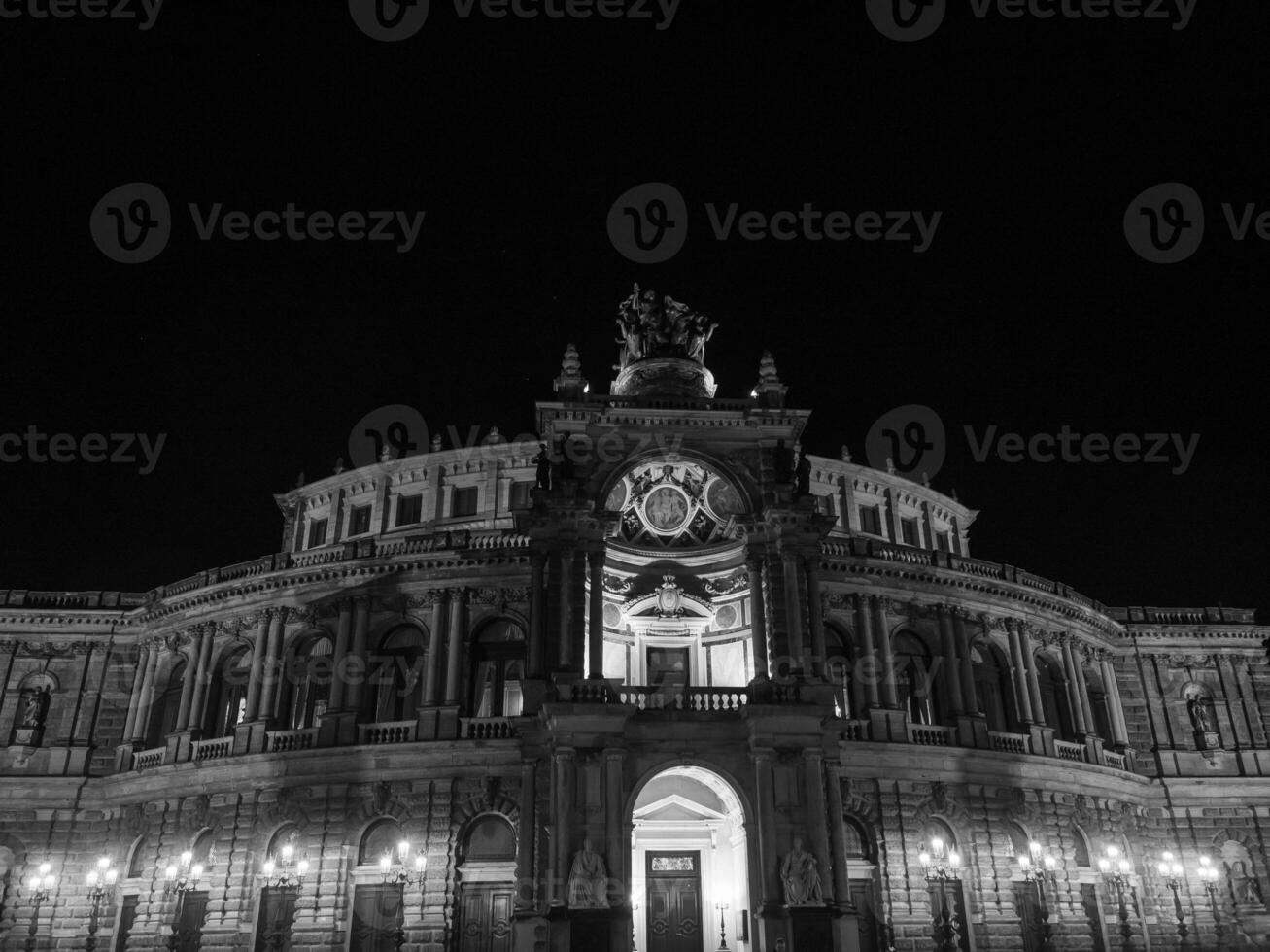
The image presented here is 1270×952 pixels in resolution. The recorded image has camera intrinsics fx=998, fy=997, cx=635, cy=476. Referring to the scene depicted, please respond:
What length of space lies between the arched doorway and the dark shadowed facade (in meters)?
0.12

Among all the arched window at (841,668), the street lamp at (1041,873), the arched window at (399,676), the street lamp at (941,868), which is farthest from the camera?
the arched window at (399,676)

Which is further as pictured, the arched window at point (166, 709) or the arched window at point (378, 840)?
the arched window at point (166, 709)

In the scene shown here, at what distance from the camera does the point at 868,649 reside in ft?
136

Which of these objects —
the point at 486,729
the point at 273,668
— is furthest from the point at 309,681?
the point at 486,729

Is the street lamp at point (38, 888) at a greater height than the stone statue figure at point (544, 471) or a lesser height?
lesser

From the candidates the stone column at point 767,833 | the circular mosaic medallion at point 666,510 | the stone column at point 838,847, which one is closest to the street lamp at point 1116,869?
the stone column at point 838,847

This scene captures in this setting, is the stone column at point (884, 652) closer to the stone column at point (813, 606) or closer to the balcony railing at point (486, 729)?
the stone column at point (813, 606)

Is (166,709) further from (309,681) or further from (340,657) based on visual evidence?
(340,657)

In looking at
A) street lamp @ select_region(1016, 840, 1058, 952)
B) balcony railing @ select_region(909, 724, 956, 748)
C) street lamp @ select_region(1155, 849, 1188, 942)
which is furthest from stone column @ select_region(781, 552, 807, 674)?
street lamp @ select_region(1155, 849, 1188, 942)

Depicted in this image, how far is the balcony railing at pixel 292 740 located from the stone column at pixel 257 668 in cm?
152

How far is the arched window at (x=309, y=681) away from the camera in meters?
41.9

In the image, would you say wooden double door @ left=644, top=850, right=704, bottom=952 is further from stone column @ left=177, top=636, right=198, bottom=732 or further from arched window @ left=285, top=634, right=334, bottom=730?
stone column @ left=177, top=636, right=198, bottom=732

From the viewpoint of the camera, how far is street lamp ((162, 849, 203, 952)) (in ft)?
126

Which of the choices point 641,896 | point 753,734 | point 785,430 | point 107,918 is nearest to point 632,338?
point 785,430
